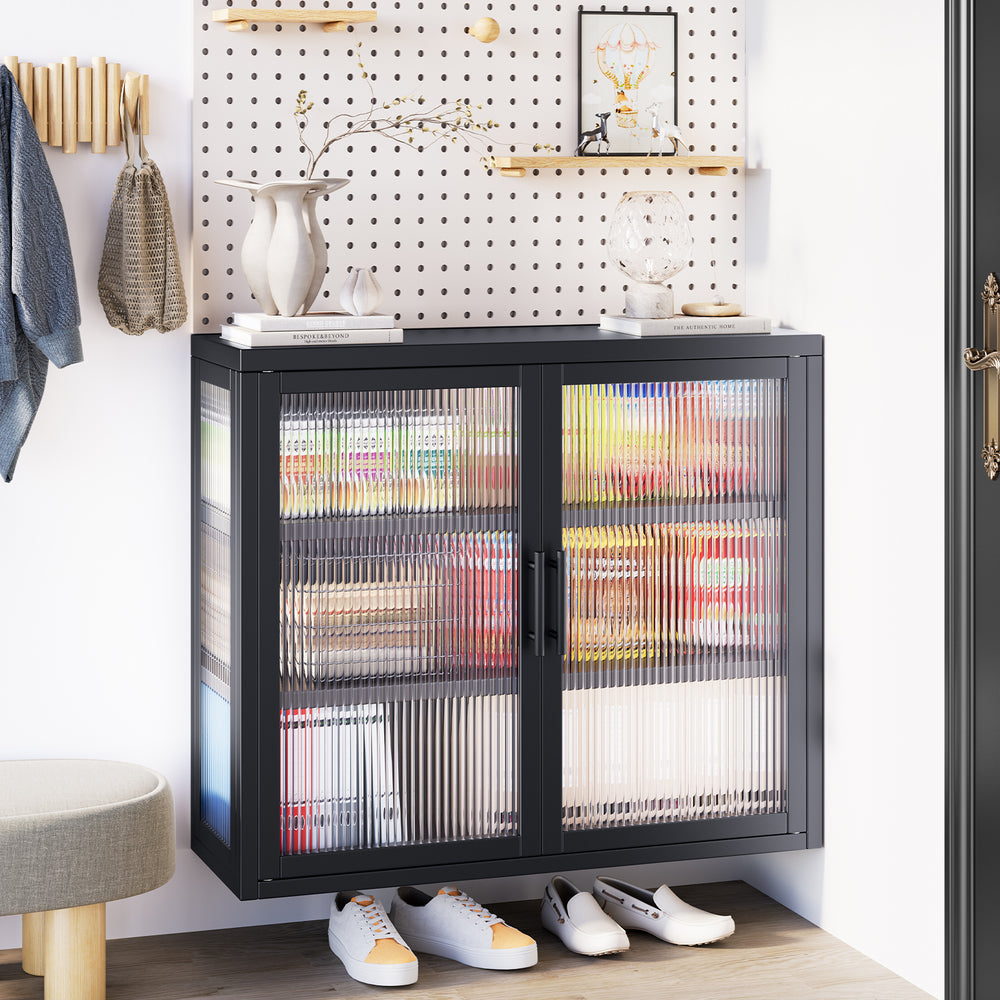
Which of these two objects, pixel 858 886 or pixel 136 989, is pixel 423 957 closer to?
pixel 136 989

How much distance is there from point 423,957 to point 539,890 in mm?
433

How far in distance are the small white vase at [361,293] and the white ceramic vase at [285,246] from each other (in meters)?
0.06

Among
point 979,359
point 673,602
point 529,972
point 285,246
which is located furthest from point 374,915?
point 979,359

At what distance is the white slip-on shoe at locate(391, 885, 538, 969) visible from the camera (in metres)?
3.08

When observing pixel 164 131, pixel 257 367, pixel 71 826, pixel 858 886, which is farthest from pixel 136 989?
pixel 164 131

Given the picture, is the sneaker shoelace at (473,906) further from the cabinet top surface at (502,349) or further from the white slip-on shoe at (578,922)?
the cabinet top surface at (502,349)

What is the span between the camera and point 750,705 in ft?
10.6

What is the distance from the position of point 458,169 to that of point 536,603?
1.00 m

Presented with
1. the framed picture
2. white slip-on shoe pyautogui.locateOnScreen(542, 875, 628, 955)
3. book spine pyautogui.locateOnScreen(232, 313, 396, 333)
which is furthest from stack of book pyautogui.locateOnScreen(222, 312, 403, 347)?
white slip-on shoe pyautogui.locateOnScreen(542, 875, 628, 955)

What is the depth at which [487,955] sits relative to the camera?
308 centimetres

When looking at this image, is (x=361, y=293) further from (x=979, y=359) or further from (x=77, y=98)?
(x=979, y=359)

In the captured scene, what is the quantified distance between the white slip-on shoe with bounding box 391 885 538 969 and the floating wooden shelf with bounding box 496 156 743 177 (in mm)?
1570

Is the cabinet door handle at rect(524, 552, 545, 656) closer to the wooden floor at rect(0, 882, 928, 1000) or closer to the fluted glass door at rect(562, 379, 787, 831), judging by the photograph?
the fluted glass door at rect(562, 379, 787, 831)

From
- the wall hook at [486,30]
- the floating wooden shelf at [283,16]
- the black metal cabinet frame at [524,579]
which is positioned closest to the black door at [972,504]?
the black metal cabinet frame at [524,579]
